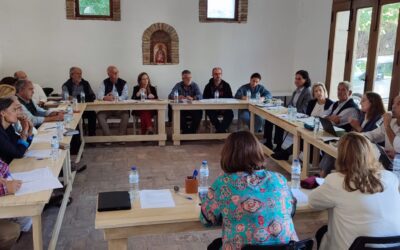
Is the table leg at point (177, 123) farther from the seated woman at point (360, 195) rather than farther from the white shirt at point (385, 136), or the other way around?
the seated woman at point (360, 195)

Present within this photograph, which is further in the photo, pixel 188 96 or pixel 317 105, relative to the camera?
pixel 188 96

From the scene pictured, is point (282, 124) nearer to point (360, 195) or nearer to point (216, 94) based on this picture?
point (216, 94)

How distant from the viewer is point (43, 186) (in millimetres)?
2545

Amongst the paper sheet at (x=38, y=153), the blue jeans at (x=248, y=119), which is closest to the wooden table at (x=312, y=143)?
the blue jeans at (x=248, y=119)

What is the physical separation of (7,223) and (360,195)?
216 cm

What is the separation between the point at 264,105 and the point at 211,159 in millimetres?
1213

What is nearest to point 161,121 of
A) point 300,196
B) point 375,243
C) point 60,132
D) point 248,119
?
point 248,119

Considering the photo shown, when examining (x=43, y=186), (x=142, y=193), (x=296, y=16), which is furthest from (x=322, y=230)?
(x=296, y=16)

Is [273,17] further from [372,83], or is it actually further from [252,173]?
[252,173]

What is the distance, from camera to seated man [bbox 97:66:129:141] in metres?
6.38

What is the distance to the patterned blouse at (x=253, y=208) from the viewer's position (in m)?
1.74

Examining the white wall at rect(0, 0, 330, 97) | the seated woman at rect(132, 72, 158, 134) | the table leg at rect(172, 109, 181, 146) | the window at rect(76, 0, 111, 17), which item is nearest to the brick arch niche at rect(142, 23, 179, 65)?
the white wall at rect(0, 0, 330, 97)

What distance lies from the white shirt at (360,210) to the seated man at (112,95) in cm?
479

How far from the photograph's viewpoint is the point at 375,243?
1.82 meters
